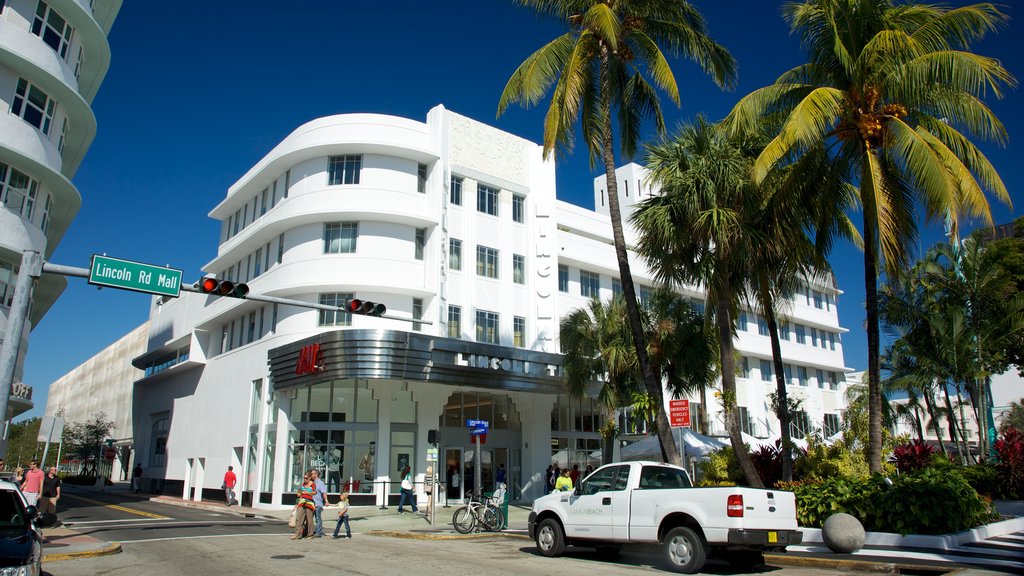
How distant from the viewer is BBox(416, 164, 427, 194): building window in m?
31.0

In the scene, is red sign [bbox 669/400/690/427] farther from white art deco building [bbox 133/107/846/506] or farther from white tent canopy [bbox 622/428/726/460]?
white art deco building [bbox 133/107/846/506]

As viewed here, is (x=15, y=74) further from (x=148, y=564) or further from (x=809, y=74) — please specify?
(x=809, y=74)

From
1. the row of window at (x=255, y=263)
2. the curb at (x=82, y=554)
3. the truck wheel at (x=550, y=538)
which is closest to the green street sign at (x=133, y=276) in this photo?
the curb at (x=82, y=554)

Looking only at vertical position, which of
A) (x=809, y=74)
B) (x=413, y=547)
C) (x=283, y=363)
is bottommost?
(x=413, y=547)

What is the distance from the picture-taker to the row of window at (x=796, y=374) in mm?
46406

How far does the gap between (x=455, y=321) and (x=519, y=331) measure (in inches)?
143

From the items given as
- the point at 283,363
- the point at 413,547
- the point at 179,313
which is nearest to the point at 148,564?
the point at 413,547

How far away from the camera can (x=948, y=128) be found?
616 inches

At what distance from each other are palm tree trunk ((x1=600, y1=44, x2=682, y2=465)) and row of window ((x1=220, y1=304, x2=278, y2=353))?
18.1 m

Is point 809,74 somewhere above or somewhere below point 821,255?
above

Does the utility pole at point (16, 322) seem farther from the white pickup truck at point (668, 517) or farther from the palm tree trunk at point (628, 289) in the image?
the palm tree trunk at point (628, 289)

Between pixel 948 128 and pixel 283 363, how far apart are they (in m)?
24.0

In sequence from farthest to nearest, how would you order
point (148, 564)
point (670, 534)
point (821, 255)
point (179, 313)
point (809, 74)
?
point (179, 313), point (821, 255), point (809, 74), point (148, 564), point (670, 534)

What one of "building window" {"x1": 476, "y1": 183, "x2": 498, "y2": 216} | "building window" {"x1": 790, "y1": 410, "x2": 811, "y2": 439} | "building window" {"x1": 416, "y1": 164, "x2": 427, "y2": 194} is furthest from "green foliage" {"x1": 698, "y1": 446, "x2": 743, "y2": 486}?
"building window" {"x1": 790, "y1": 410, "x2": 811, "y2": 439}
